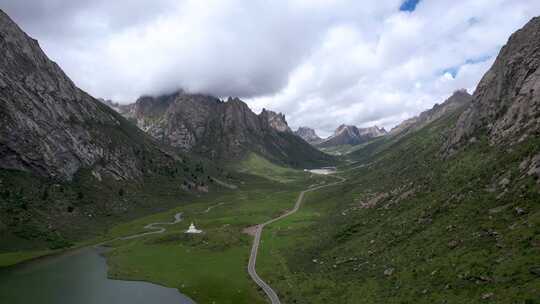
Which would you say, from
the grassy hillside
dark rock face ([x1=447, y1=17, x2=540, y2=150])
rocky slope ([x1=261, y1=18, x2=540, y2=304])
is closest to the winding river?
the grassy hillside

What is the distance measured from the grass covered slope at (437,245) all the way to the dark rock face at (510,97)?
17.4 ft

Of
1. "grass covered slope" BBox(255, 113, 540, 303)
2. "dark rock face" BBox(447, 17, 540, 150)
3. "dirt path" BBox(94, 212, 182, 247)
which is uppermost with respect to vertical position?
"dark rock face" BBox(447, 17, 540, 150)

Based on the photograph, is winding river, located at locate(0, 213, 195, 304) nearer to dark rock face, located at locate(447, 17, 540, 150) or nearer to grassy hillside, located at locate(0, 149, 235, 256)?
grassy hillside, located at locate(0, 149, 235, 256)

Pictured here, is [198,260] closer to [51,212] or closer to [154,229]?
[154,229]

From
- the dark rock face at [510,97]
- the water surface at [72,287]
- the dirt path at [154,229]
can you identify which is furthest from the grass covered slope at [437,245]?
the dirt path at [154,229]

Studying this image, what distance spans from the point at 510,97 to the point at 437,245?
53361mm

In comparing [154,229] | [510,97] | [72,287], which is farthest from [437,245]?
[154,229]

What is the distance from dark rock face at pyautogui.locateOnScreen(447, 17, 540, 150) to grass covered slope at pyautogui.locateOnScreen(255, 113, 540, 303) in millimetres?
5297

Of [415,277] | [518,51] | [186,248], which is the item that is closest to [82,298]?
[186,248]

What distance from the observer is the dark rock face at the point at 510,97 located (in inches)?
3078

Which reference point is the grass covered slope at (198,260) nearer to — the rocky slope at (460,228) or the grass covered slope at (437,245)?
the grass covered slope at (437,245)

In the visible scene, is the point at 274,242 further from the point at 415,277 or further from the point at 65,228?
the point at 65,228

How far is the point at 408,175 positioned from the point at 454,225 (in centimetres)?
6104

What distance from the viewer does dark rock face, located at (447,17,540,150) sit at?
7819 cm
